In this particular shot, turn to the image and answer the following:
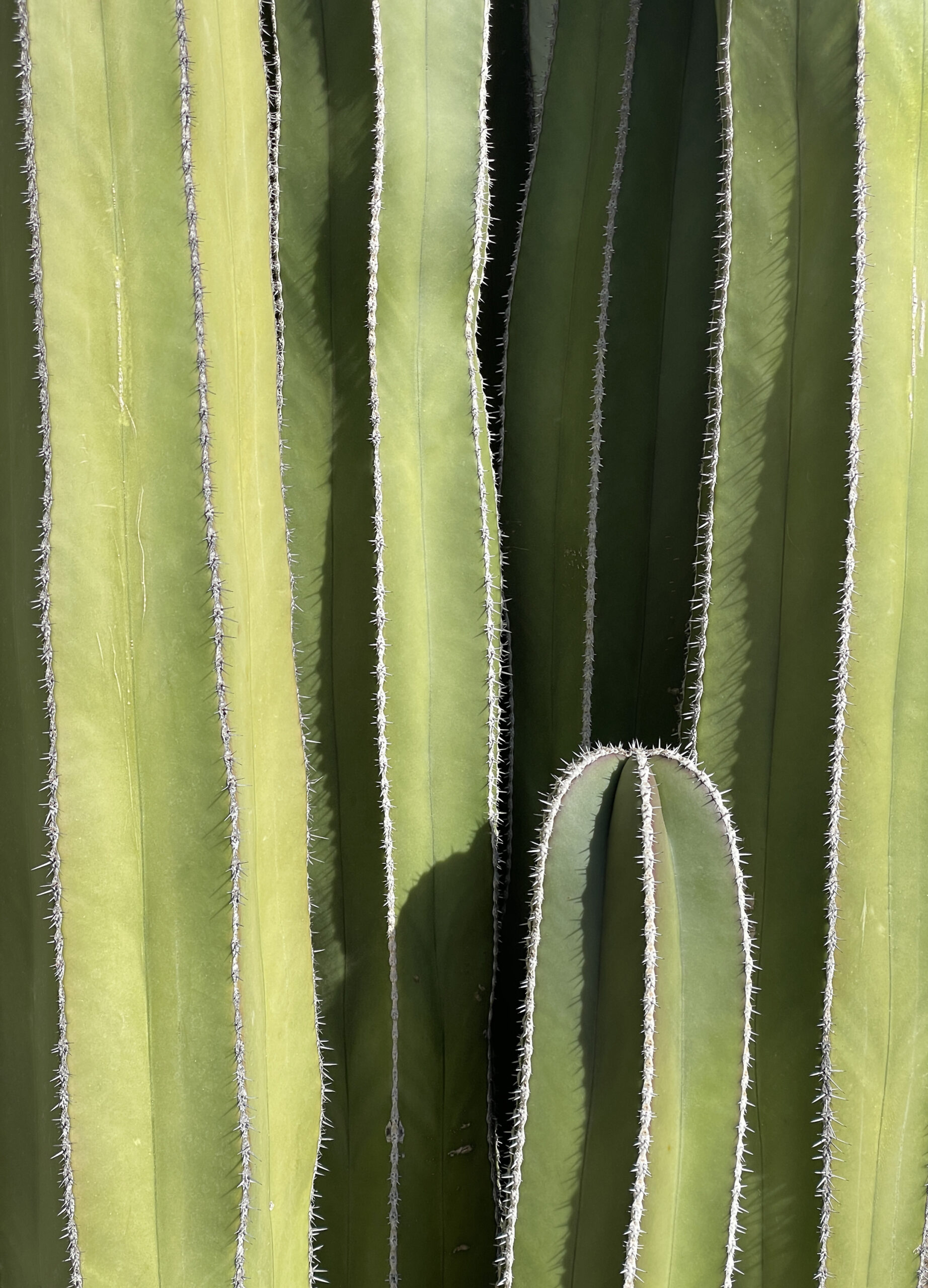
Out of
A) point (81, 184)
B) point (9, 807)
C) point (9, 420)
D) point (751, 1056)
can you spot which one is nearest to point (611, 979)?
point (751, 1056)

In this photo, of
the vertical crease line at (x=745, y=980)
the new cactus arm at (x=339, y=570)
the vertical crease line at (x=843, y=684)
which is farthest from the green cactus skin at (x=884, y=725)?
the new cactus arm at (x=339, y=570)

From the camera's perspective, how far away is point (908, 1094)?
60.9 inches

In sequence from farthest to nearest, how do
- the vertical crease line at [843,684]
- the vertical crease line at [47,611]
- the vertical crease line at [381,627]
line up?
the vertical crease line at [381,627]
the vertical crease line at [843,684]
the vertical crease line at [47,611]

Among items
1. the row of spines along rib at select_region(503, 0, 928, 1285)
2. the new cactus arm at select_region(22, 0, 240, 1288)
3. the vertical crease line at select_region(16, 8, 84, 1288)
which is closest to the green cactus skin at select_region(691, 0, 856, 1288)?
the row of spines along rib at select_region(503, 0, 928, 1285)

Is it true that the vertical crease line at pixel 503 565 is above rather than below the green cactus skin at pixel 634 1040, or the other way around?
above

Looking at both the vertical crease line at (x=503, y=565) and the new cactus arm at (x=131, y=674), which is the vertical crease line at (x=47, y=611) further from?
the vertical crease line at (x=503, y=565)

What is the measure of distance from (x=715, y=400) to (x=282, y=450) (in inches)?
25.3

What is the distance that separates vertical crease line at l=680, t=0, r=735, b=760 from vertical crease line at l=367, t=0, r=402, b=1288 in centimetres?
45

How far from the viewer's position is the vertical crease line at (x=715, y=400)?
64.1 inches

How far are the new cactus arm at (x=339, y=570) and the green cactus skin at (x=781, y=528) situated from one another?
51cm

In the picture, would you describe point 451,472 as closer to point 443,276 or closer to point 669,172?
point 443,276

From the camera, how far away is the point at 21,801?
138 centimetres

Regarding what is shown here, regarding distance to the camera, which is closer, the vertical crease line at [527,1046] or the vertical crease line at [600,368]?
the vertical crease line at [527,1046]

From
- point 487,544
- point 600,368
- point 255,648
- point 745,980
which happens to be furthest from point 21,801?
point 600,368
